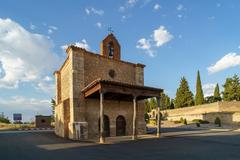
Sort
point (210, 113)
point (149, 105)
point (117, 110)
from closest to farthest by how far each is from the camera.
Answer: point (117, 110)
point (210, 113)
point (149, 105)

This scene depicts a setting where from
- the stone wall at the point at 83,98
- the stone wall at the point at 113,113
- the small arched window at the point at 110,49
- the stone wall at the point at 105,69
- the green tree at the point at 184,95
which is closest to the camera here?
the stone wall at the point at 83,98

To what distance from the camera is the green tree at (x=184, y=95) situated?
58.6 meters

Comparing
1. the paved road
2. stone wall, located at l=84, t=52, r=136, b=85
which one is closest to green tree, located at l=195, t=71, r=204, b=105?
stone wall, located at l=84, t=52, r=136, b=85

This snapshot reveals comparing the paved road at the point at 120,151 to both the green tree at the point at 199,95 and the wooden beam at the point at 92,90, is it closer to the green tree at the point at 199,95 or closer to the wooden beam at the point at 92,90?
the wooden beam at the point at 92,90

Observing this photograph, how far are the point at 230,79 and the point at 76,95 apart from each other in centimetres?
4075

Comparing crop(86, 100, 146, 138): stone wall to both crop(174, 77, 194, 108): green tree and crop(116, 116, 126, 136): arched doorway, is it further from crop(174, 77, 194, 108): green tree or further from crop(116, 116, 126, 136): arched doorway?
crop(174, 77, 194, 108): green tree

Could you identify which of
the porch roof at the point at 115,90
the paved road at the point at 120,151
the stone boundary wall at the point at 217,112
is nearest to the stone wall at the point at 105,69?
the porch roof at the point at 115,90

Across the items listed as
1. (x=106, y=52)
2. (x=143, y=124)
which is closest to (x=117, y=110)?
(x=143, y=124)

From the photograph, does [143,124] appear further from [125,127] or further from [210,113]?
[210,113]

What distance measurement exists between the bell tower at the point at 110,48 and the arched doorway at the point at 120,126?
6.13 m

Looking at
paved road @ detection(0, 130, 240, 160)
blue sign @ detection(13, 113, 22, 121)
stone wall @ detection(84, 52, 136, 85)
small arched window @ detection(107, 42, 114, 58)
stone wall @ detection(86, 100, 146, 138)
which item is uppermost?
small arched window @ detection(107, 42, 114, 58)

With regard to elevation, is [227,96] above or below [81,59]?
below

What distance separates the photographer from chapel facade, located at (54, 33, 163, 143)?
1850 cm

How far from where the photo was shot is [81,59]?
782 inches
